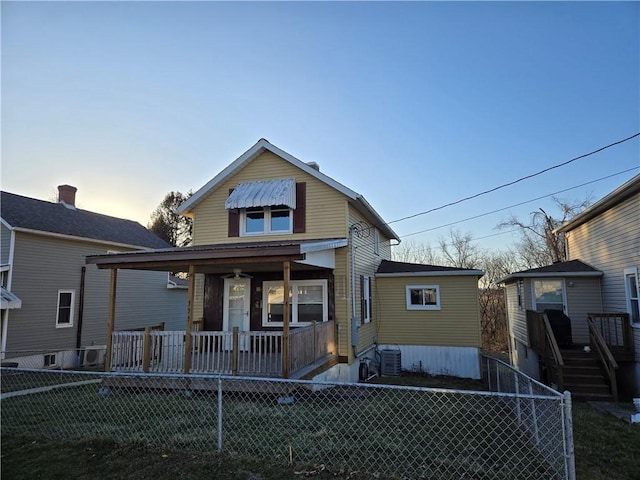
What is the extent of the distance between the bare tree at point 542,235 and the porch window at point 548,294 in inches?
607

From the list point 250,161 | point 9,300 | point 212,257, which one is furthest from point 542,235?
point 9,300

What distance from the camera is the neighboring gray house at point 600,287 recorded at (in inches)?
400

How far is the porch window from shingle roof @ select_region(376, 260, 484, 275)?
1.96 m

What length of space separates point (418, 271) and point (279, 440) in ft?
33.7

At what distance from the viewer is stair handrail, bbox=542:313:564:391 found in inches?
388

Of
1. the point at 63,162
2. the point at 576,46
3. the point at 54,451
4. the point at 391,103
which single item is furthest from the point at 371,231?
the point at 54,451

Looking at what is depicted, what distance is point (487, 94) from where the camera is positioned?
1258 cm

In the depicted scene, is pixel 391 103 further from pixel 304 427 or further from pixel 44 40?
pixel 304 427

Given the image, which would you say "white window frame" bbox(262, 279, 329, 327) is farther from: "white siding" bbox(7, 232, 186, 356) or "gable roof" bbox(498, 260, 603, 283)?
"white siding" bbox(7, 232, 186, 356)

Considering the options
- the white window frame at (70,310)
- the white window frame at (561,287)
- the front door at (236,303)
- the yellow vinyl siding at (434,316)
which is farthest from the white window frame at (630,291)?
the white window frame at (70,310)

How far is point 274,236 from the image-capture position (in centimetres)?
1212

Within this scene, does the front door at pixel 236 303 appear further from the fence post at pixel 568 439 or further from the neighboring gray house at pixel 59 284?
the fence post at pixel 568 439

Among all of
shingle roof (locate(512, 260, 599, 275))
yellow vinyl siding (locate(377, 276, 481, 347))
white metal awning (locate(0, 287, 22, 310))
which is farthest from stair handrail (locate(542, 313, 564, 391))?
white metal awning (locate(0, 287, 22, 310))

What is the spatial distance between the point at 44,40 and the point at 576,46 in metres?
13.2
